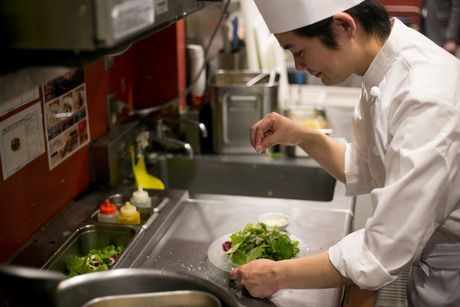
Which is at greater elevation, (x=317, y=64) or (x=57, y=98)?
(x=317, y=64)

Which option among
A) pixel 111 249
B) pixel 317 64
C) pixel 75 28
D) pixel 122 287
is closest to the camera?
pixel 75 28

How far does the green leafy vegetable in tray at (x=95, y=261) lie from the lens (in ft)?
4.66

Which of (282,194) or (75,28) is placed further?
(282,194)

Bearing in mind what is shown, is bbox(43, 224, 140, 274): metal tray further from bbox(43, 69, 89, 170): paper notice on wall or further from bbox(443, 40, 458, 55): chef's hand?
bbox(443, 40, 458, 55): chef's hand

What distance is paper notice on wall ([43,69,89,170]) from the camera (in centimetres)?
157

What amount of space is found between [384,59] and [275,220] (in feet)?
1.98

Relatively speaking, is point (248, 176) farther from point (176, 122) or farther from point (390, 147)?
point (390, 147)

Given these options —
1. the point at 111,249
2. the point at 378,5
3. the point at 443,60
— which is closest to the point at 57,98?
the point at 111,249

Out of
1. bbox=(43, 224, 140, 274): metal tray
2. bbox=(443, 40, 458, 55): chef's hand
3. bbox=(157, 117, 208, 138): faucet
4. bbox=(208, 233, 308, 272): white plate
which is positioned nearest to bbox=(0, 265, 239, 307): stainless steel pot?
bbox=(208, 233, 308, 272): white plate

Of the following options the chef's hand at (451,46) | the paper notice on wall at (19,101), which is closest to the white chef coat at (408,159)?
the paper notice on wall at (19,101)

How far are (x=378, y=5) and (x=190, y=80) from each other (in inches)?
47.5

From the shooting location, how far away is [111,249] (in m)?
1.55

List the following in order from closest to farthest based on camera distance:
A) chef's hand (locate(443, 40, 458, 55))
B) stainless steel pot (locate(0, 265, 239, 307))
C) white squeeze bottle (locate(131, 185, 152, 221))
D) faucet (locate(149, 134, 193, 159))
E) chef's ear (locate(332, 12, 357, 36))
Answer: stainless steel pot (locate(0, 265, 239, 307)), chef's ear (locate(332, 12, 357, 36)), white squeeze bottle (locate(131, 185, 152, 221)), faucet (locate(149, 134, 193, 159)), chef's hand (locate(443, 40, 458, 55))

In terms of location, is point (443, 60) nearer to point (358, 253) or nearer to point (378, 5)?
point (378, 5)
